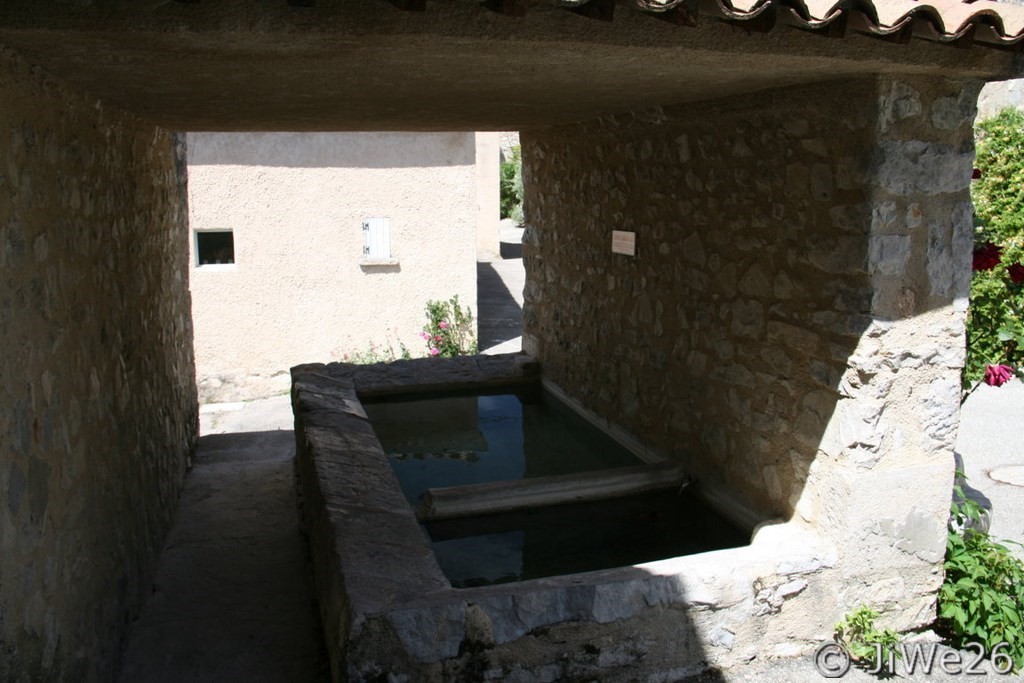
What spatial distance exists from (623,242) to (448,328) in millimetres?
5872

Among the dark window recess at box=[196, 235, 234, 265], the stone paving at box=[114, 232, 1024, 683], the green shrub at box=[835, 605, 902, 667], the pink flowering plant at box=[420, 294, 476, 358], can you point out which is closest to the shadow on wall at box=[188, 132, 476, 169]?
the dark window recess at box=[196, 235, 234, 265]

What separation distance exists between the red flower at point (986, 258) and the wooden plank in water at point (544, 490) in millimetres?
1711

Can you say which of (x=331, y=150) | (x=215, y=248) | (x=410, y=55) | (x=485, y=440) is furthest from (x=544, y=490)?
(x=215, y=248)

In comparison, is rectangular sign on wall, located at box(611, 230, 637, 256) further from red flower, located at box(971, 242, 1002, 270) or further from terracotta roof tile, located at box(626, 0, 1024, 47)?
terracotta roof tile, located at box(626, 0, 1024, 47)

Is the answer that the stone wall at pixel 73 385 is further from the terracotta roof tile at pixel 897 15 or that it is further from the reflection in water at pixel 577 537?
the terracotta roof tile at pixel 897 15

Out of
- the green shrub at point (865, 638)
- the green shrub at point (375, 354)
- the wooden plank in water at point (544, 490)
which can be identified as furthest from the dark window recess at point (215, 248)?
the green shrub at point (865, 638)

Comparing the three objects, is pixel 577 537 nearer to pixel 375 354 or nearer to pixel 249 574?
pixel 249 574

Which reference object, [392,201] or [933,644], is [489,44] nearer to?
[933,644]

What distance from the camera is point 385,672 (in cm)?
288

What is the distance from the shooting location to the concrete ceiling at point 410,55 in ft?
7.65

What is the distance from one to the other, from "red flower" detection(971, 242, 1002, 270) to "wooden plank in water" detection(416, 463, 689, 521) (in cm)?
171

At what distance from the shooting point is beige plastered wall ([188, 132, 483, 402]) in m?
10.2

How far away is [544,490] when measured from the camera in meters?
4.59

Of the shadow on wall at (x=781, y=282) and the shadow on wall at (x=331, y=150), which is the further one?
the shadow on wall at (x=331, y=150)
